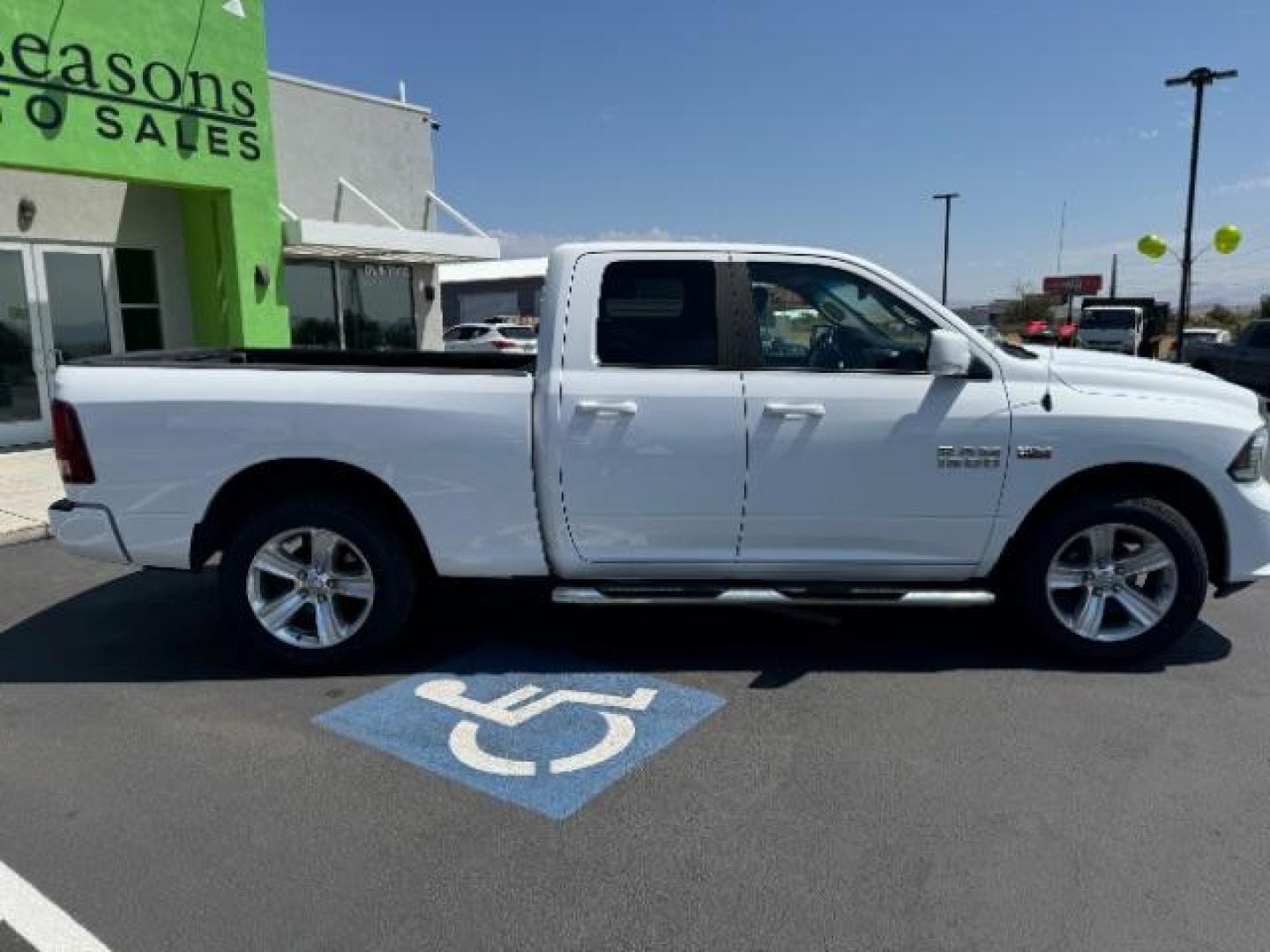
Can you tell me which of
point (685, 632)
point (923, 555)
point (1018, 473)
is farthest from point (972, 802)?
point (685, 632)

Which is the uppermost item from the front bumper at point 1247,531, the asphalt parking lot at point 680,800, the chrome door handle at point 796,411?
the chrome door handle at point 796,411

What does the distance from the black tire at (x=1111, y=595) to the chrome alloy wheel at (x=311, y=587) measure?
10.1ft

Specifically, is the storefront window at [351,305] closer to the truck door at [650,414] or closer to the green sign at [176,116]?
the green sign at [176,116]

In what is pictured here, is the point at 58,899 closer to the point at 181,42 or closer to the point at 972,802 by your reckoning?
the point at 972,802

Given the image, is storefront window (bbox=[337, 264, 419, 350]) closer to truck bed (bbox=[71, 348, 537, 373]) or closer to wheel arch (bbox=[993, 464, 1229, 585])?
truck bed (bbox=[71, 348, 537, 373])

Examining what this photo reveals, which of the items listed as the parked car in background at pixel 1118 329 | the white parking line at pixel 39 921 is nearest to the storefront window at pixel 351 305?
the white parking line at pixel 39 921

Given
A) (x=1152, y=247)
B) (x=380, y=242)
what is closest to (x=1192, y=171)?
(x=1152, y=247)

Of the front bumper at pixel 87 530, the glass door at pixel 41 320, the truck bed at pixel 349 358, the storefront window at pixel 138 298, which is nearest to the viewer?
the front bumper at pixel 87 530

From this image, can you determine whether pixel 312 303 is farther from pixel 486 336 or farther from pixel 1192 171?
pixel 1192 171

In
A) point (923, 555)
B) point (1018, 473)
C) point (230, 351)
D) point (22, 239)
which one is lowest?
point (923, 555)

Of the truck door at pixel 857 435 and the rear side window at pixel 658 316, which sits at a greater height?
the rear side window at pixel 658 316

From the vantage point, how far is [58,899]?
2635mm

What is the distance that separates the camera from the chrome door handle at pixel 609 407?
4.02m

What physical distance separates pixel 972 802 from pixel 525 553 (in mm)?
2134
